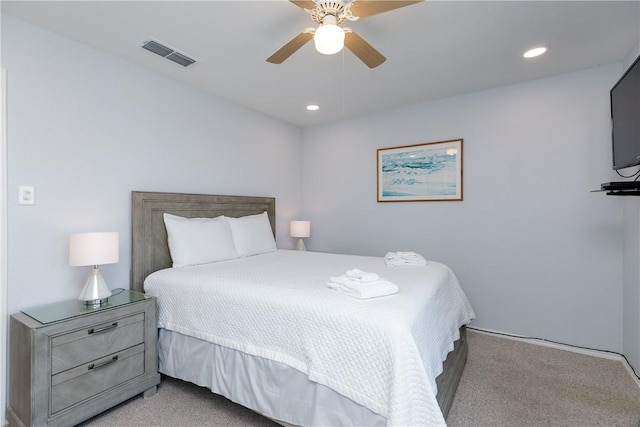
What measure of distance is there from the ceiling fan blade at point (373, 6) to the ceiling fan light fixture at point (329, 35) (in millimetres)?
133

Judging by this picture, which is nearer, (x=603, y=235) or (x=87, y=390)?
(x=87, y=390)

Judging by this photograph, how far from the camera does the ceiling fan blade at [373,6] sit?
5.07 feet

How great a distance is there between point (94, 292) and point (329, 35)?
216 cm

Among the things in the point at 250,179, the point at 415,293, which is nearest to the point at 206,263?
the point at 250,179

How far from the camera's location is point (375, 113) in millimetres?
4047

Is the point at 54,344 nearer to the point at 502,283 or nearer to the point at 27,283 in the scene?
the point at 27,283

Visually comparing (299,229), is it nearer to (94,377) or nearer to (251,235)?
(251,235)

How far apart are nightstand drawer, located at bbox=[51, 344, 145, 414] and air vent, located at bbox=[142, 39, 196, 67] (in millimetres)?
2212

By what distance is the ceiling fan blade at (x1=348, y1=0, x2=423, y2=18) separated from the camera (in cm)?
154

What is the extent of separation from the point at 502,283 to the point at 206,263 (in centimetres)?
296

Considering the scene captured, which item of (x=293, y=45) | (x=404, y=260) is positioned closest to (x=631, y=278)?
(x=404, y=260)

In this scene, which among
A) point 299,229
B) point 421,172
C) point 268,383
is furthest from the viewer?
point 299,229

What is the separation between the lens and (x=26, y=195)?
204 centimetres

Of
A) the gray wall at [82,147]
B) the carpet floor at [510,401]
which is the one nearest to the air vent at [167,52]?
the gray wall at [82,147]
